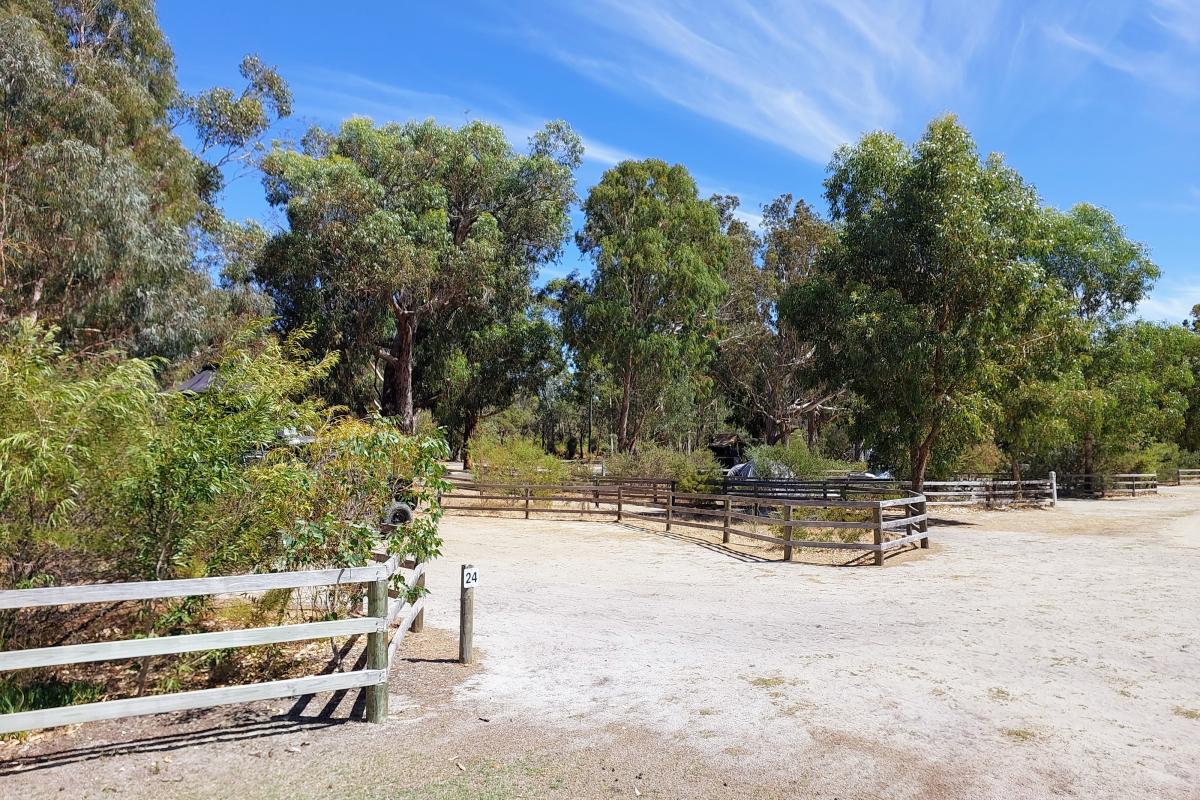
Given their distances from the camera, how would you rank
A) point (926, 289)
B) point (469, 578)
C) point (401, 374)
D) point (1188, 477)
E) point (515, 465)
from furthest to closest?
point (1188, 477)
point (401, 374)
point (515, 465)
point (926, 289)
point (469, 578)

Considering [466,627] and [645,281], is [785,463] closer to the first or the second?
[645,281]

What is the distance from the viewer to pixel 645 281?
35156 mm

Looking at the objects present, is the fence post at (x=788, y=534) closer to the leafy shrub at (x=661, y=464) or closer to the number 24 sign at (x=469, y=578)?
the number 24 sign at (x=469, y=578)

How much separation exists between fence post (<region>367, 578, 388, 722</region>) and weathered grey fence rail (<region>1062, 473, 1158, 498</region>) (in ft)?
111

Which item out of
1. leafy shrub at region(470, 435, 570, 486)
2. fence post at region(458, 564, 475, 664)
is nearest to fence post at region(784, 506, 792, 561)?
fence post at region(458, 564, 475, 664)

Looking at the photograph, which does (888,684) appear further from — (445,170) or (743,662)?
(445,170)

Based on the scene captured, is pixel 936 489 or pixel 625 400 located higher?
pixel 625 400

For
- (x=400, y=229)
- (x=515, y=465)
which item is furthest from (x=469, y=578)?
(x=400, y=229)

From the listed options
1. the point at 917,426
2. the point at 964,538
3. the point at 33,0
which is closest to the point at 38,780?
the point at 964,538

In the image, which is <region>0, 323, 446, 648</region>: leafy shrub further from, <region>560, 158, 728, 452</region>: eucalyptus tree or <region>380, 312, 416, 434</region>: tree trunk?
<region>560, 158, 728, 452</region>: eucalyptus tree

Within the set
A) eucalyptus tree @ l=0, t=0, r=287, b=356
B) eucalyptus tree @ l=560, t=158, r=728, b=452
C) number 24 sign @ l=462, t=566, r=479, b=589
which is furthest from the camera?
eucalyptus tree @ l=560, t=158, r=728, b=452

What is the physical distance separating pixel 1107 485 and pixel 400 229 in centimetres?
3020

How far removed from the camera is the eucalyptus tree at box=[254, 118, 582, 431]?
92.4ft

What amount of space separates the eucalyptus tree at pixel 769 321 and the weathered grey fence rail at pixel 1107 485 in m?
12.3
